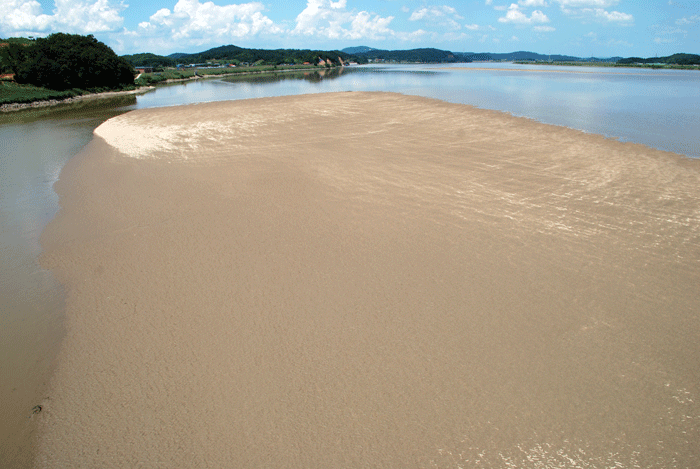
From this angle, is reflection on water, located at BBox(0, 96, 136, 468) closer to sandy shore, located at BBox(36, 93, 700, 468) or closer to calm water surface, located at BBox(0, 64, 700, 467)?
calm water surface, located at BBox(0, 64, 700, 467)

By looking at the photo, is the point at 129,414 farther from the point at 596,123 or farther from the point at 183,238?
the point at 596,123

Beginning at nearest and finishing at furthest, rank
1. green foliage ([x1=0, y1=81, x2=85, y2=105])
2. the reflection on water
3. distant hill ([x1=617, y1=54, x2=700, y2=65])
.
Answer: the reflection on water, green foliage ([x1=0, y1=81, x2=85, y2=105]), distant hill ([x1=617, y1=54, x2=700, y2=65])

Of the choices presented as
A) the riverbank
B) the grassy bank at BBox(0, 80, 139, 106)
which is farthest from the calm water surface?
the grassy bank at BBox(0, 80, 139, 106)

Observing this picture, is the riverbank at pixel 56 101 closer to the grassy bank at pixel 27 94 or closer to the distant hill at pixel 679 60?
the grassy bank at pixel 27 94

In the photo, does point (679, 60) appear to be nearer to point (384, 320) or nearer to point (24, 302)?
point (384, 320)

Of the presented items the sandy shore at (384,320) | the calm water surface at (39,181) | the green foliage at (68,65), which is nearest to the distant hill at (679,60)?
the calm water surface at (39,181)

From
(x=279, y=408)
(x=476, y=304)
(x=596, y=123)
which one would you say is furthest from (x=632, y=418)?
(x=596, y=123)

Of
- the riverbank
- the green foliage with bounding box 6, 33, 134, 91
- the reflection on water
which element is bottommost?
the reflection on water

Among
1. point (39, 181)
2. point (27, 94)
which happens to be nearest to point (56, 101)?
point (27, 94)
